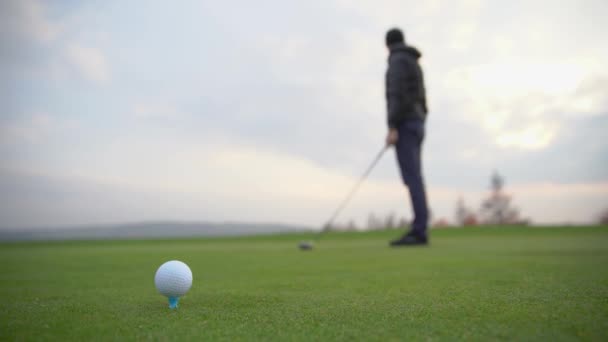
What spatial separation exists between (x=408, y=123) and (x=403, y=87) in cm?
56

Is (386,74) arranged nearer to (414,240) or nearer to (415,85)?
(415,85)

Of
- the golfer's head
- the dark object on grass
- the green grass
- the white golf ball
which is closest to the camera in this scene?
the green grass

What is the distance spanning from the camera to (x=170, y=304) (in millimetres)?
2143

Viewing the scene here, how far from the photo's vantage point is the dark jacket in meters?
6.78

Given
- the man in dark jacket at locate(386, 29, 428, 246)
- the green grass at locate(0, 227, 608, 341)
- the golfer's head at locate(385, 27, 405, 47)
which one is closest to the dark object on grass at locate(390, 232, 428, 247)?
the man in dark jacket at locate(386, 29, 428, 246)

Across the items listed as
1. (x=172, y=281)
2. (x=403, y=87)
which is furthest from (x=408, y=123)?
(x=172, y=281)

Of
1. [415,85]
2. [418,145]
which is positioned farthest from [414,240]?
[415,85]

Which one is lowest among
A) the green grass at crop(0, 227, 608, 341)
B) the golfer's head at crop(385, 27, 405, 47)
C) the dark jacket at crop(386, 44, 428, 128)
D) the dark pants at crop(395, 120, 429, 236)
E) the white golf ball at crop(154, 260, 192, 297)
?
the green grass at crop(0, 227, 608, 341)

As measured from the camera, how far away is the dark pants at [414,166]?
6.67m

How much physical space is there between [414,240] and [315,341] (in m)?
5.80

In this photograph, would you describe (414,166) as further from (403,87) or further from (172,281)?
(172,281)

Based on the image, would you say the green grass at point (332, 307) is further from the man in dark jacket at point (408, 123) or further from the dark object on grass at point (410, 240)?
the dark object on grass at point (410, 240)

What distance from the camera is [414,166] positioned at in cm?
673

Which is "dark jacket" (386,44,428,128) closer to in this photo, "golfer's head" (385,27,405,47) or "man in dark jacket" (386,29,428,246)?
"man in dark jacket" (386,29,428,246)
